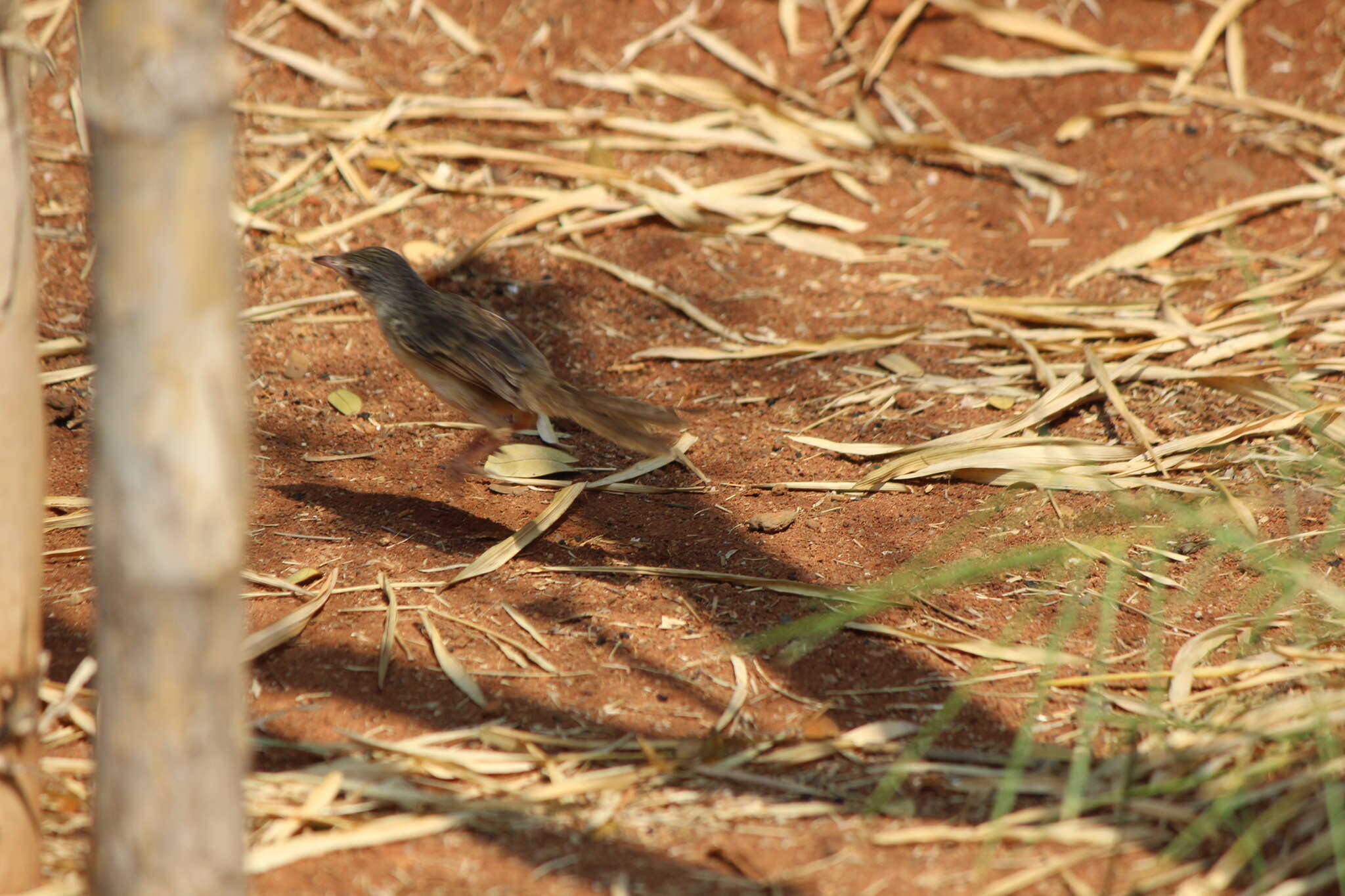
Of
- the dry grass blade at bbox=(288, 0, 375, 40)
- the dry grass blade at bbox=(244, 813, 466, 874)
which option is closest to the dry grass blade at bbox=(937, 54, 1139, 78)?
the dry grass blade at bbox=(288, 0, 375, 40)

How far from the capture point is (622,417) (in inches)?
179

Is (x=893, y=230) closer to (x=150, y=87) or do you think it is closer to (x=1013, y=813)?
(x=1013, y=813)

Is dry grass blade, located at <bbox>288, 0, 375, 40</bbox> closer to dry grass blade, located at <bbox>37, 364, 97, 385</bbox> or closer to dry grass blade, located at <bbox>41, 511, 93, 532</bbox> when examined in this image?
dry grass blade, located at <bbox>37, 364, 97, 385</bbox>

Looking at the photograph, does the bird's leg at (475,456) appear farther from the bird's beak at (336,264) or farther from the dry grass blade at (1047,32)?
the dry grass blade at (1047,32)

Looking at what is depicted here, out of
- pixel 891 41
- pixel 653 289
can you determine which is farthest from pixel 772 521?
pixel 891 41

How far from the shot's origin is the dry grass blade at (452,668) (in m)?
3.81

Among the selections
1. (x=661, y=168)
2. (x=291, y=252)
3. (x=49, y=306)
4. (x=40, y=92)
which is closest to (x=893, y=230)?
(x=661, y=168)

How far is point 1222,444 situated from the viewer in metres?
5.32

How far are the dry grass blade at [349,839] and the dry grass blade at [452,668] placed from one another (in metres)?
Answer: 0.66

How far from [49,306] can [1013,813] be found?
5.59 m

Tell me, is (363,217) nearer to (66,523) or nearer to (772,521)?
(66,523)

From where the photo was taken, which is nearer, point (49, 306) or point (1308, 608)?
point (1308, 608)

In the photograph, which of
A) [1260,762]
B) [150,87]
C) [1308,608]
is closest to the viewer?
[150,87]

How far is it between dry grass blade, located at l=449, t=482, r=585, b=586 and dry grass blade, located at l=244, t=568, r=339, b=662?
47cm
